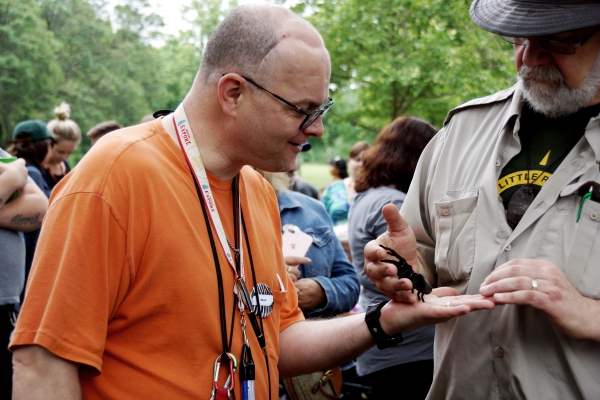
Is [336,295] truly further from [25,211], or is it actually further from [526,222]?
[25,211]

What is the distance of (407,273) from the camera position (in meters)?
2.16

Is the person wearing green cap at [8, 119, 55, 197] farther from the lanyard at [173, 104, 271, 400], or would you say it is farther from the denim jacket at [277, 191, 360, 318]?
the lanyard at [173, 104, 271, 400]

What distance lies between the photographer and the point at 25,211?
402 cm

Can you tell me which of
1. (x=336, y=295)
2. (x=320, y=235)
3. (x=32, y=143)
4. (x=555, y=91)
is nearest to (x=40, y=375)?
(x=555, y=91)

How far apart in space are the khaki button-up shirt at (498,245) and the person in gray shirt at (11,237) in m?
2.76

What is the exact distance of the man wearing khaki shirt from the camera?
198 cm

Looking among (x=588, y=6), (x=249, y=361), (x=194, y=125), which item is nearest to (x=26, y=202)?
(x=194, y=125)

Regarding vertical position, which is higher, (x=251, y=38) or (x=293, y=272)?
(x=251, y=38)

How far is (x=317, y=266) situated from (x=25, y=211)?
2.11m

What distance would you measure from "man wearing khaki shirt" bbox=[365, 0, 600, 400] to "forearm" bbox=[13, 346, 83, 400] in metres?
1.15

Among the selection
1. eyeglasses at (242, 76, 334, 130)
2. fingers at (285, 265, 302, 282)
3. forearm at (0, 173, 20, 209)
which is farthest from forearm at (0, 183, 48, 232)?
eyeglasses at (242, 76, 334, 130)

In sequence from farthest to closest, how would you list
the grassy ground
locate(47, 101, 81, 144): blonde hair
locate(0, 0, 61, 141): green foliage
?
1. the grassy ground
2. locate(0, 0, 61, 141): green foliage
3. locate(47, 101, 81, 144): blonde hair

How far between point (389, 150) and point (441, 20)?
38.9 feet

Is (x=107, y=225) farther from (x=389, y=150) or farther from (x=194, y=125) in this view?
(x=389, y=150)
